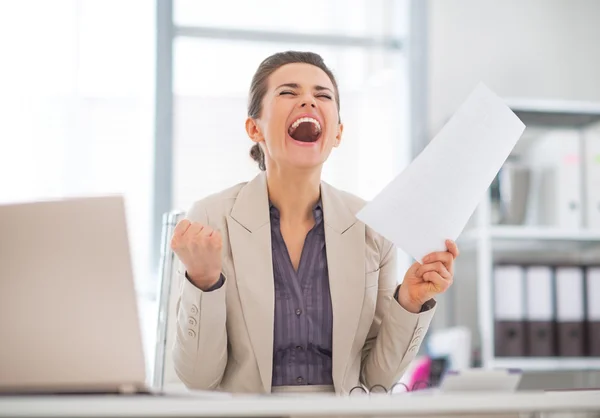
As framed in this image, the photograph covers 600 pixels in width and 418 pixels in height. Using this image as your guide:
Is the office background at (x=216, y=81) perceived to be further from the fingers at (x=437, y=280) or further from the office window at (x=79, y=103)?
the fingers at (x=437, y=280)

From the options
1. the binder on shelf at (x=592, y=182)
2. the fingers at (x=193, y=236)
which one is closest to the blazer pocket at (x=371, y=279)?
the fingers at (x=193, y=236)

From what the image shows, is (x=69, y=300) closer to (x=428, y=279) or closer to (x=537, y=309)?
(x=428, y=279)

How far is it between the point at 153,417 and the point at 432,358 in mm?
2297

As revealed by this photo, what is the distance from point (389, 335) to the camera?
1416 mm

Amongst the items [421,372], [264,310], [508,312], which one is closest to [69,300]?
[264,310]

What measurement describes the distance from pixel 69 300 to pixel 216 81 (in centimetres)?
248

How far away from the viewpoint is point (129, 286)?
85cm

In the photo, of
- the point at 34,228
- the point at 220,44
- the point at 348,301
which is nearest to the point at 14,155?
the point at 220,44

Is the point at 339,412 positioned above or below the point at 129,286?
below

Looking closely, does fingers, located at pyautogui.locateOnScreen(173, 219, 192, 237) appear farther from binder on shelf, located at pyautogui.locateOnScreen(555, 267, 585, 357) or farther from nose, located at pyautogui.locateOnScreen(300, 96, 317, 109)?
binder on shelf, located at pyautogui.locateOnScreen(555, 267, 585, 357)

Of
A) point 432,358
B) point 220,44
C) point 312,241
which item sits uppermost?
point 220,44

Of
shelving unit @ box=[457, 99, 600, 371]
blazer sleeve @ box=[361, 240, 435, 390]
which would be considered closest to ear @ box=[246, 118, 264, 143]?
blazer sleeve @ box=[361, 240, 435, 390]

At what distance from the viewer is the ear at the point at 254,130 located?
1.66 m

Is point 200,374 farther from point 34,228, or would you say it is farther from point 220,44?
point 220,44
